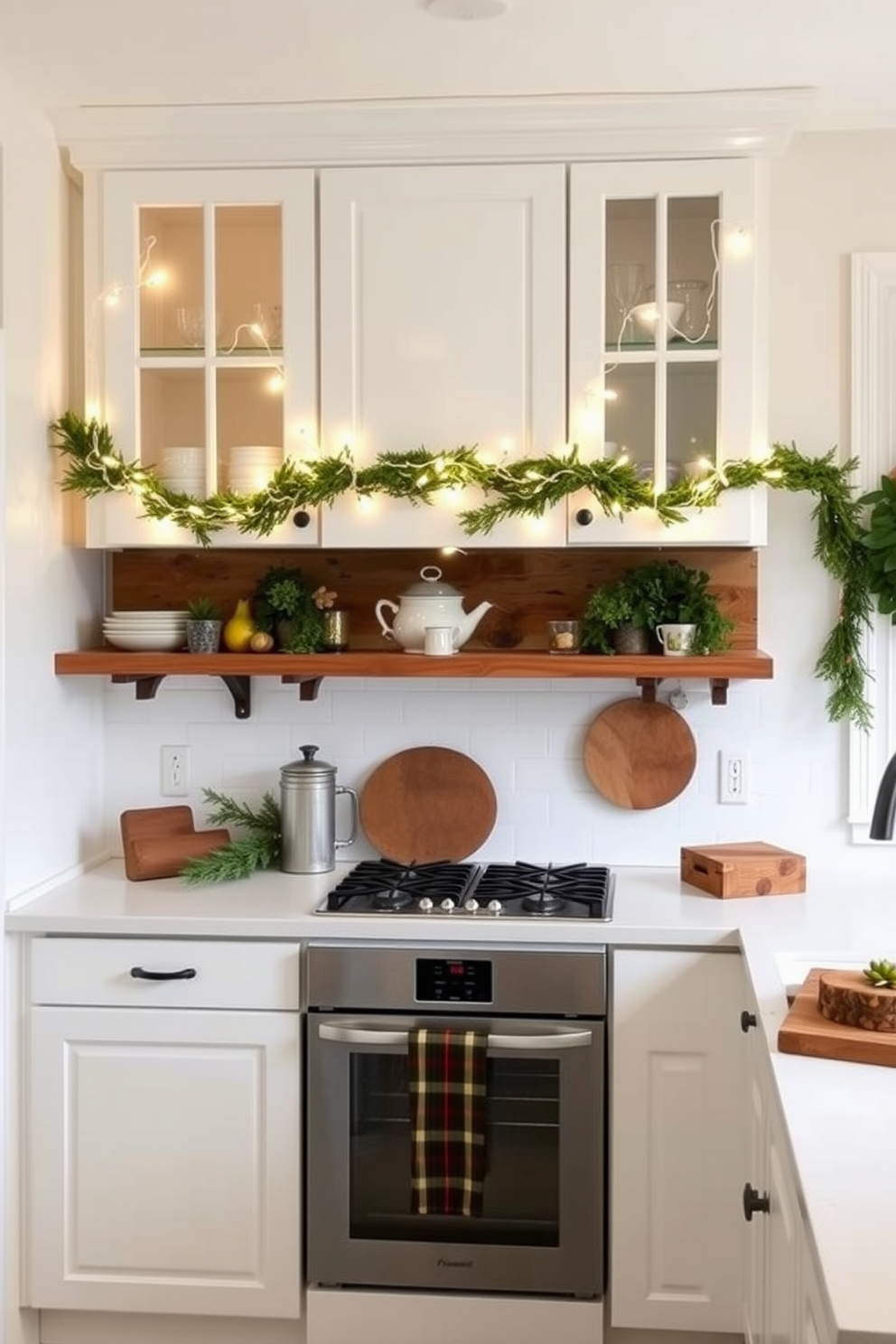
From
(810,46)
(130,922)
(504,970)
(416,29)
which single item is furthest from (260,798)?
(810,46)

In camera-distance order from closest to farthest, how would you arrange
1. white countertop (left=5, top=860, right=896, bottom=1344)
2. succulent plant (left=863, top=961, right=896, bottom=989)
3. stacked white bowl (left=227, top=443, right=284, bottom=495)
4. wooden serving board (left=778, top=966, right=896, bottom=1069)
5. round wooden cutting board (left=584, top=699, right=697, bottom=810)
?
wooden serving board (left=778, top=966, right=896, bottom=1069) < succulent plant (left=863, top=961, right=896, bottom=989) < white countertop (left=5, top=860, right=896, bottom=1344) < stacked white bowl (left=227, top=443, right=284, bottom=495) < round wooden cutting board (left=584, top=699, right=697, bottom=810)

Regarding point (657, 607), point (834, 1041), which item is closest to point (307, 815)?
point (657, 607)

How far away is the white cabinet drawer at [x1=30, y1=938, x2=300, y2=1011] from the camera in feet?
9.16

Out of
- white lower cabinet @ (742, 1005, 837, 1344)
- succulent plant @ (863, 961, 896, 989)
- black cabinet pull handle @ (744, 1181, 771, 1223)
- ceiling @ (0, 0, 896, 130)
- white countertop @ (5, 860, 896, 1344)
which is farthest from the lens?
ceiling @ (0, 0, 896, 130)

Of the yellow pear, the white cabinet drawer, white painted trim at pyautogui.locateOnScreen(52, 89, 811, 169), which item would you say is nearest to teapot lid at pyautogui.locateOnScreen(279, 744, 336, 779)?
the yellow pear

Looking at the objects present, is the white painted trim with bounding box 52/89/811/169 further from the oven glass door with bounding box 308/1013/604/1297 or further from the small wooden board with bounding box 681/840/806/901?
the oven glass door with bounding box 308/1013/604/1297

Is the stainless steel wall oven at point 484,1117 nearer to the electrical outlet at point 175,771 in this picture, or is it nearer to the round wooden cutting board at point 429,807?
the round wooden cutting board at point 429,807

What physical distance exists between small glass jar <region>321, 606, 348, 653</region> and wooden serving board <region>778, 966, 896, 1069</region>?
150 centimetres

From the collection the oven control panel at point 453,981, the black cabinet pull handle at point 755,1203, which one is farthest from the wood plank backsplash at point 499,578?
the black cabinet pull handle at point 755,1203

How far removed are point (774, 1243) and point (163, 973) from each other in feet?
4.22

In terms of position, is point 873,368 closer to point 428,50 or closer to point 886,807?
point 428,50

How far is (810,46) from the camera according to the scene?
2682 millimetres

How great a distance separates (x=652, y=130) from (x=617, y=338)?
1.39ft

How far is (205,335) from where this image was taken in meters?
3.03
